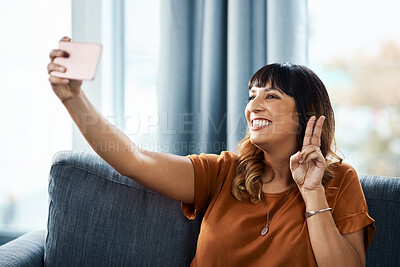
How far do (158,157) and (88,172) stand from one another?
381 mm

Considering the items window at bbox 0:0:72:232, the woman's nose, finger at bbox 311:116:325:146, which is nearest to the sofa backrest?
finger at bbox 311:116:325:146

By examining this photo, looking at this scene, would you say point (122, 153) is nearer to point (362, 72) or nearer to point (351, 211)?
point (351, 211)

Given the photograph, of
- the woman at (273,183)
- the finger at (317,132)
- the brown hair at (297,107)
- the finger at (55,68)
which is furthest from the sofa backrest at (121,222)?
the finger at (55,68)

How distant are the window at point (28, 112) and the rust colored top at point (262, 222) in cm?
117

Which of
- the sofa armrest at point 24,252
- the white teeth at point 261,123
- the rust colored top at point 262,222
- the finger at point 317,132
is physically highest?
the white teeth at point 261,123

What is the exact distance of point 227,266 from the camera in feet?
4.19

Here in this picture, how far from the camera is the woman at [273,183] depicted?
Answer: 1229 mm

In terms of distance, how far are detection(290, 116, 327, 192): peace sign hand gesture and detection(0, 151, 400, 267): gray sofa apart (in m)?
0.33

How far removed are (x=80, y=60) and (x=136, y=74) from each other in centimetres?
99

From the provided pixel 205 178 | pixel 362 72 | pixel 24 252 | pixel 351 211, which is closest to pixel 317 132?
pixel 351 211

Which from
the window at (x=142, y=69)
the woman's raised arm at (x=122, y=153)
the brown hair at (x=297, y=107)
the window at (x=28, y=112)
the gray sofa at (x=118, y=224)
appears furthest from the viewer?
the window at (x=28, y=112)

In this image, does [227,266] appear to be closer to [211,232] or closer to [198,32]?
[211,232]

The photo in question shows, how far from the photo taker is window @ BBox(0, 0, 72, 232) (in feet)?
7.12

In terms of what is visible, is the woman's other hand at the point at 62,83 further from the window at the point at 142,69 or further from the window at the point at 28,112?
the window at the point at 28,112
